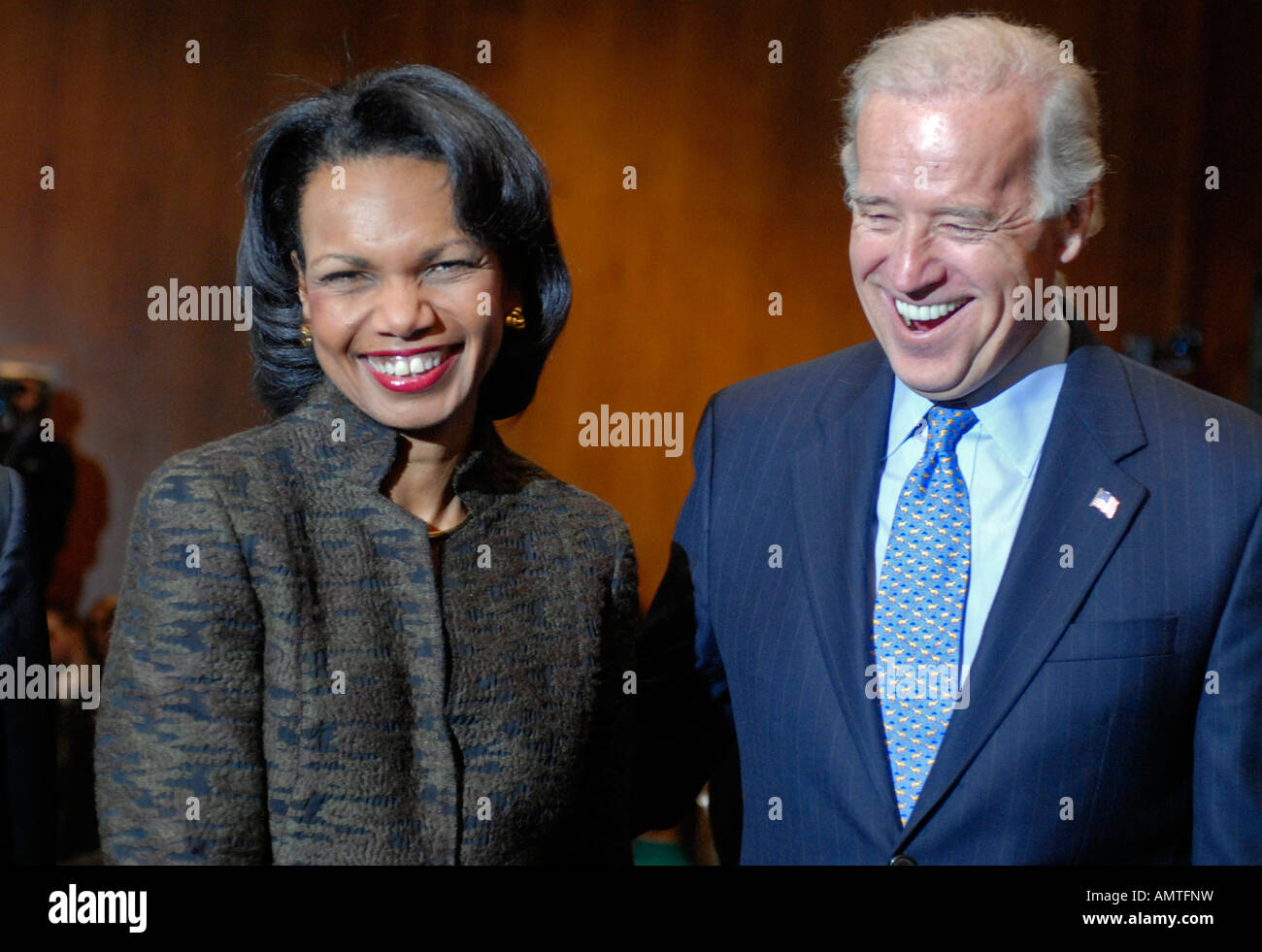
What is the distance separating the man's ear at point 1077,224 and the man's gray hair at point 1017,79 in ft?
0.07

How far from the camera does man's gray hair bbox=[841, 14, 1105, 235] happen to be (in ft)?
5.38

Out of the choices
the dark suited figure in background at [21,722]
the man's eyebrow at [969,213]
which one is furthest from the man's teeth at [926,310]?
the dark suited figure in background at [21,722]

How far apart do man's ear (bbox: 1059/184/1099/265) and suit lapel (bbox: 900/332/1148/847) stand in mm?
224

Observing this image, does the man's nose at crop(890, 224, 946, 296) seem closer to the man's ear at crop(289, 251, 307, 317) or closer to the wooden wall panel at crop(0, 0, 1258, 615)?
the man's ear at crop(289, 251, 307, 317)

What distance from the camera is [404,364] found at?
1461 millimetres

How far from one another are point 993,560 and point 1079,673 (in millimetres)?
180

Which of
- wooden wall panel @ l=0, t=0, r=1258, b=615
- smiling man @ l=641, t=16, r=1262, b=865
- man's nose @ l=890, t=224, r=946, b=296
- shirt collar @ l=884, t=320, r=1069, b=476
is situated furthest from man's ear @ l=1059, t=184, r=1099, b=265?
wooden wall panel @ l=0, t=0, r=1258, b=615

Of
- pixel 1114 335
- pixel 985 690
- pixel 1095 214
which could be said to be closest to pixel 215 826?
pixel 985 690

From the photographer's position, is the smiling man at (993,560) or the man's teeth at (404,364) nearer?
the man's teeth at (404,364)

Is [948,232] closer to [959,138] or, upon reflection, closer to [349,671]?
[959,138]

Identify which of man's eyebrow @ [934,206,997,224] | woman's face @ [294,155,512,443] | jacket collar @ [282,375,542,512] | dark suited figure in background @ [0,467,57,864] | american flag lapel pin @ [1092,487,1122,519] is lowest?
dark suited figure in background @ [0,467,57,864]

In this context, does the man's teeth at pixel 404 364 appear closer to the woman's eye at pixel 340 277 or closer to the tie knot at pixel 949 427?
the woman's eye at pixel 340 277

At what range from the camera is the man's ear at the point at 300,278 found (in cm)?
153
